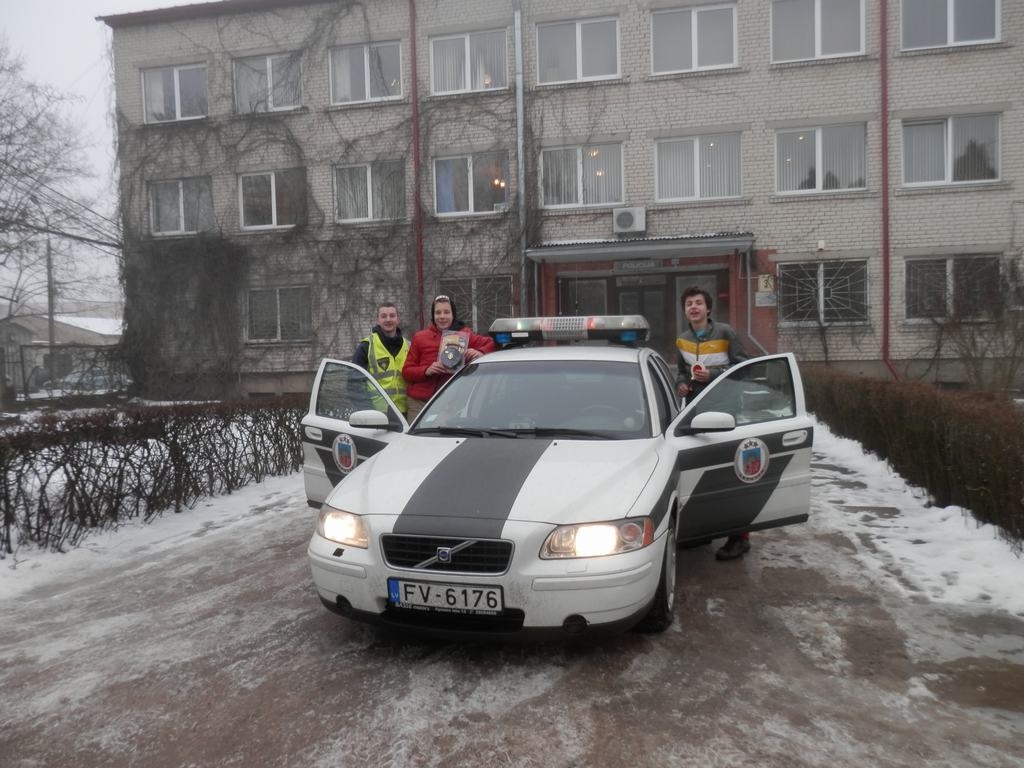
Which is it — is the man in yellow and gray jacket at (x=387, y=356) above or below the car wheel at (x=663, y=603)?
above

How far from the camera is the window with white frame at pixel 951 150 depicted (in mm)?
15312

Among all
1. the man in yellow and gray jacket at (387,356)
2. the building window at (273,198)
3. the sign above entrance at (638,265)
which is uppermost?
the building window at (273,198)

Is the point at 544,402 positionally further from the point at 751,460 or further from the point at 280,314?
the point at 280,314

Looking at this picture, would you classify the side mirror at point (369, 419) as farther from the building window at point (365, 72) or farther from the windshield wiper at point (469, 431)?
the building window at point (365, 72)

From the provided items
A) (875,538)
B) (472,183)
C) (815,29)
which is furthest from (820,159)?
(875,538)

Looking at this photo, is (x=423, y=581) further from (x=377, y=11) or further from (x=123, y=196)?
(x=123, y=196)

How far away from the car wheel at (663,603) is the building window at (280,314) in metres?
15.6

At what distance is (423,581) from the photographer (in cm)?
332

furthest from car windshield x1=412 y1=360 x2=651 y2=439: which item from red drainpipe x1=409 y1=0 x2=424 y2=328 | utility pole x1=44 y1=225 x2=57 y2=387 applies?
utility pole x1=44 y1=225 x2=57 y2=387

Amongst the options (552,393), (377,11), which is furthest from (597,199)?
(552,393)

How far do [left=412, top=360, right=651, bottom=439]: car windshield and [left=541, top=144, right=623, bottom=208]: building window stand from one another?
41.3 ft

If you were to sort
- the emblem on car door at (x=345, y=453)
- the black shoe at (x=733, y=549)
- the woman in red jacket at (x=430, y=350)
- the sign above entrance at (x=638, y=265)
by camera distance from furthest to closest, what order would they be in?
the sign above entrance at (x=638, y=265) → the woman in red jacket at (x=430, y=350) → the black shoe at (x=733, y=549) → the emblem on car door at (x=345, y=453)

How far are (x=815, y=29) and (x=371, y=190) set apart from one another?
1056 cm

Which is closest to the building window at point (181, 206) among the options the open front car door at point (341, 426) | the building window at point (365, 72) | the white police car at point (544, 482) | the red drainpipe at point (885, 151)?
the building window at point (365, 72)
